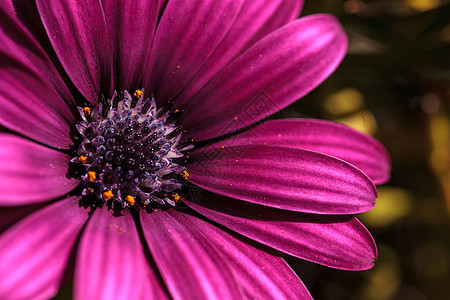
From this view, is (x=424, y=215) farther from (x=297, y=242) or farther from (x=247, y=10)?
(x=247, y=10)

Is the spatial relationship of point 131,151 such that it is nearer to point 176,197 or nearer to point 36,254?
point 176,197

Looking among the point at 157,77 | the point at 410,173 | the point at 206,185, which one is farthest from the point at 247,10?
the point at 410,173

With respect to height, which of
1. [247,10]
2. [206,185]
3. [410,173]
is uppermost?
[247,10]

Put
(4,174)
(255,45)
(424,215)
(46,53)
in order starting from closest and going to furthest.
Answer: (4,174) → (46,53) → (255,45) → (424,215)

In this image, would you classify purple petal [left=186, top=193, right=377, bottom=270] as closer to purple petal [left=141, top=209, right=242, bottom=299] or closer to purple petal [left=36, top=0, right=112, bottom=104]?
purple petal [left=141, top=209, right=242, bottom=299]

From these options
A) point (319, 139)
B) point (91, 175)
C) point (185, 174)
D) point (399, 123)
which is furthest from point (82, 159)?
point (399, 123)

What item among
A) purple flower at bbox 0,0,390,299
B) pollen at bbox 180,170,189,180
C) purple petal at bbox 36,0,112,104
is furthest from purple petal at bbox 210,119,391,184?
purple petal at bbox 36,0,112,104

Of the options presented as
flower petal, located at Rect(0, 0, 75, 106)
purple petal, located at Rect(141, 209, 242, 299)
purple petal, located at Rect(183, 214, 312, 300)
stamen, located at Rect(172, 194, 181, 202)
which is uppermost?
flower petal, located at Rect(0, 0, 75, 106)
